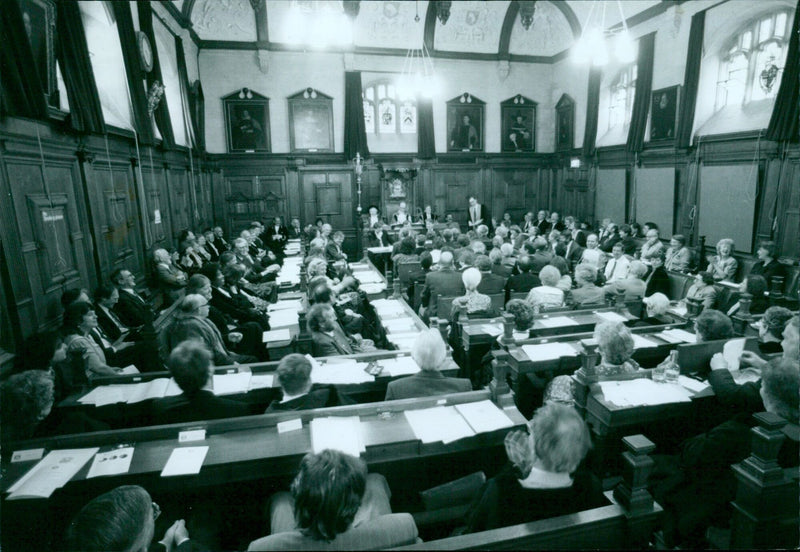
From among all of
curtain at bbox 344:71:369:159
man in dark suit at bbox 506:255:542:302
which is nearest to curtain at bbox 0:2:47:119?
man in dark suit at bbox 506:255:542:302

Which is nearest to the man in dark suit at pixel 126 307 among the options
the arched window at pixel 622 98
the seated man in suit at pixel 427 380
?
the seated man in suit at pixel 427 380

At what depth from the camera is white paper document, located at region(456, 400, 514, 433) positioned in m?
2.78

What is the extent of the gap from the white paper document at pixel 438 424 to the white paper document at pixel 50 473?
72.4 inches

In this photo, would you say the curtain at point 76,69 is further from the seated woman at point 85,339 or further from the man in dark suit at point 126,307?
the seated woman at point 85,339

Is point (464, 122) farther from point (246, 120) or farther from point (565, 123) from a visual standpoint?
point (246, 120)

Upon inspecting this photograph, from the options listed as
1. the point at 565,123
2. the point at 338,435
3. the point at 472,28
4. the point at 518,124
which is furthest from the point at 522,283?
the point at 472,28

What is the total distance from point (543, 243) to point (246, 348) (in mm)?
5213

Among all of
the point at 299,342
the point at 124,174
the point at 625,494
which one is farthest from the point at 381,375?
the point at 124,174

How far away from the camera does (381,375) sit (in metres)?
3.60

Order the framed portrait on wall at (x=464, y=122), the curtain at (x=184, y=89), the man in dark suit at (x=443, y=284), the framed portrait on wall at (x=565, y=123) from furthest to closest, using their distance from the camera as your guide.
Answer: the framed portrait on wall at (x=464, y=122), the framed portrait on wall at (x=565, y=123), the curtain at (x=184, y=89), the man in dark suit at (x=443, y=284)

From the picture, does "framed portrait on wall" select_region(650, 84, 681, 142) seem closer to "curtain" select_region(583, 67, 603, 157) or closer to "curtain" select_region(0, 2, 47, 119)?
"curtain" select_region(583, 67, 603, 157)

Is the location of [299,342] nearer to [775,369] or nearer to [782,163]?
[775,369]

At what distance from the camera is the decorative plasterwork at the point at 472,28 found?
14.5 meters

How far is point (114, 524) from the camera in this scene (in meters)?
1.63
